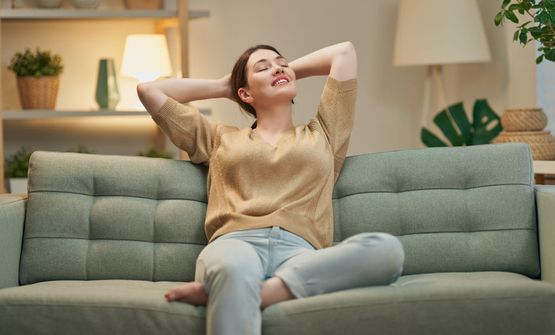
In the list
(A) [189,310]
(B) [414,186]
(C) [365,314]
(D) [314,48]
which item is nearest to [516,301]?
(C) [365,314]

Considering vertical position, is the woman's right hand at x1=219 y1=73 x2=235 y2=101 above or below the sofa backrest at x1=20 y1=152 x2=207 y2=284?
above

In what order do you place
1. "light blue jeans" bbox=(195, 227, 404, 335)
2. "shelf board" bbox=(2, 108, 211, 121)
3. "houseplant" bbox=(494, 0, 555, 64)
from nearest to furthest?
"light blue jeans" bbox=(195, 227, 404, 335), "houseplant" bbox=(494, 0, 555, 64), "shelf board" bbox=(2, 108, 211, 121)

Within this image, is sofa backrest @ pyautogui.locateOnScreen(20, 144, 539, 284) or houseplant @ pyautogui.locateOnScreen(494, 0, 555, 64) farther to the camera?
houseplant @ pyautogui.locateOnScreen(494, 0, 555, 64)

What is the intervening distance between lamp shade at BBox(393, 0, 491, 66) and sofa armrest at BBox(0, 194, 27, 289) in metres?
2.49

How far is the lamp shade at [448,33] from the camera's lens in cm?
475

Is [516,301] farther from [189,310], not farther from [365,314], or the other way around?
[189,310]

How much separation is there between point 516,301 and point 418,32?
8.59ft

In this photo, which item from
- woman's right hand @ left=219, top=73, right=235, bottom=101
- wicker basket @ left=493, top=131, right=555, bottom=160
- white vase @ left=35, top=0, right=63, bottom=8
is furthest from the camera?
white vase @ left=35, top=0, right=63, bottom=8

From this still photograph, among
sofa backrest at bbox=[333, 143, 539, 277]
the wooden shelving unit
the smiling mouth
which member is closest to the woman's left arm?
the smiling mouth

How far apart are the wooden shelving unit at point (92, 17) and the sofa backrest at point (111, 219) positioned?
165cm

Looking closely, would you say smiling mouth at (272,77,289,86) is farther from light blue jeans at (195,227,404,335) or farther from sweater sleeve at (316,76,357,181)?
light blue jeans at (195,227,404,335)

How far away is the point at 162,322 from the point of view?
2391 millimetres

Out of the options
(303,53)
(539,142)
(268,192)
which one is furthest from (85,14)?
(268,192)

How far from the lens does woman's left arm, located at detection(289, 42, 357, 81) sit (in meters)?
2.92
